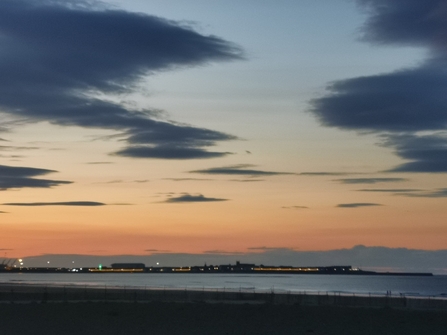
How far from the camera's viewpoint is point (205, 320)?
3744cm

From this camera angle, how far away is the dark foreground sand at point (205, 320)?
32.5 meters

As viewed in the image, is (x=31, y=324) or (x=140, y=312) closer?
(x=31, y=324)

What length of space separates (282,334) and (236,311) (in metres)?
12.6

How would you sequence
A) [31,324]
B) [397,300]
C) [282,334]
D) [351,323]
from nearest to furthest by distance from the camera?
[282,334] < [31,324] < [351,323] < [397,300]

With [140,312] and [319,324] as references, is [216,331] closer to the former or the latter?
[319,324]

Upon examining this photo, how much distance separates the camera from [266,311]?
143 feet

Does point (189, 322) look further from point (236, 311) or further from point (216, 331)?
point (236, 311)

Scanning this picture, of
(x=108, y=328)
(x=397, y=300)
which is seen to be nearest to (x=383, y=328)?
A: (x=108, y=328)

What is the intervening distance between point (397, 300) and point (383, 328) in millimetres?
30751

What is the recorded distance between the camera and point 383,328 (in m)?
34.4

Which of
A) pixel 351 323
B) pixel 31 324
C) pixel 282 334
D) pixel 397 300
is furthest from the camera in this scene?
pixel 397 300

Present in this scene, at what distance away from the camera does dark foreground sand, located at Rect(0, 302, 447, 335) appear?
107 feet

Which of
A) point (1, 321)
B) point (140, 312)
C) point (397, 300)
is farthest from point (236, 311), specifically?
point (397, 300)

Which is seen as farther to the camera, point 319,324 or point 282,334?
point 319,324
